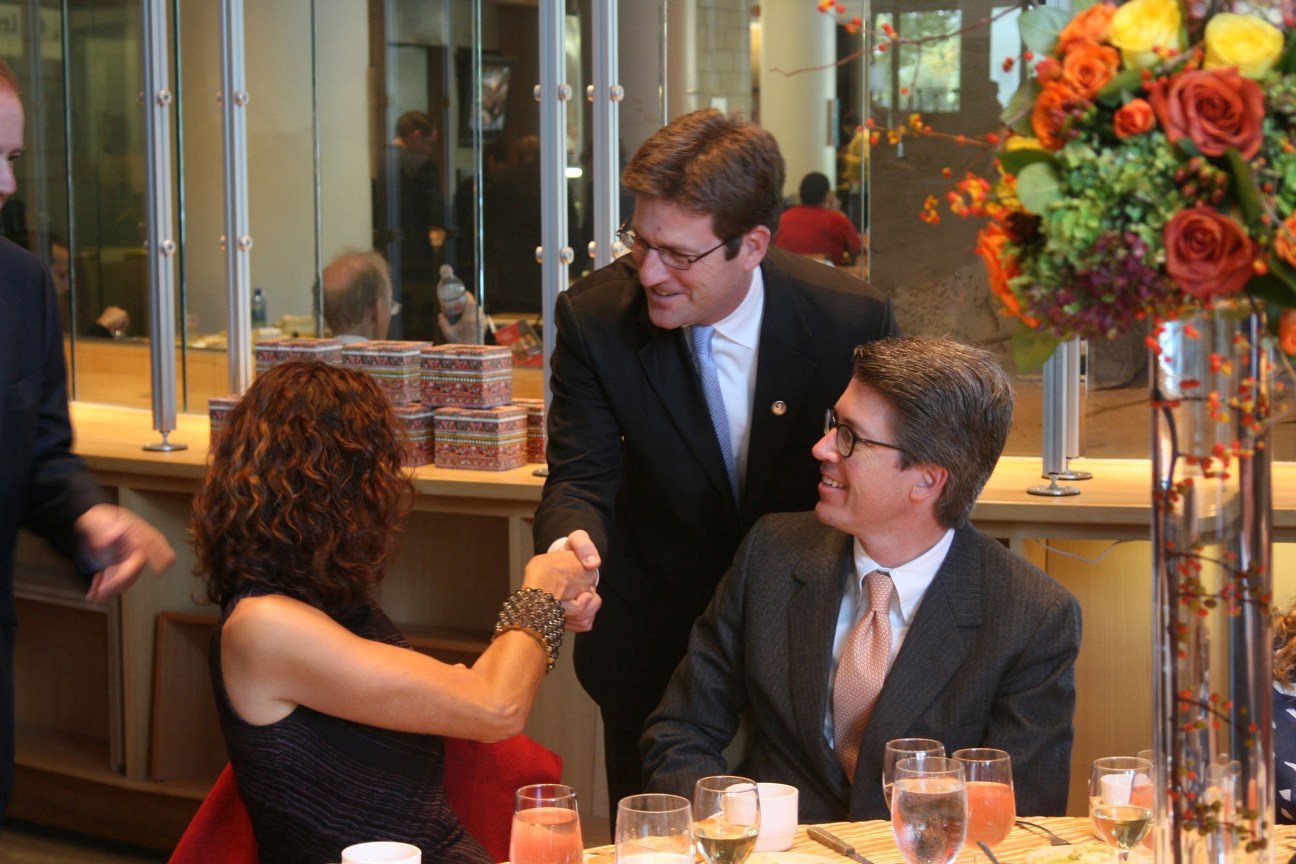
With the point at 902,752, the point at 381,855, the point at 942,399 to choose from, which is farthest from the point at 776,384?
the point at 381,855

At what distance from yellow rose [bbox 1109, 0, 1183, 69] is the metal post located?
2.46 meters

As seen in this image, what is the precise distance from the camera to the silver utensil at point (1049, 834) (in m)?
1.84

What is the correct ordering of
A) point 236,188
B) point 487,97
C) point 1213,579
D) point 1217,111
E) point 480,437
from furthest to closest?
point 487,97 < point 236,188 < point 480,437 < point 1213,579 < point 1217,111

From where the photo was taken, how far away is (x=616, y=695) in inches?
117

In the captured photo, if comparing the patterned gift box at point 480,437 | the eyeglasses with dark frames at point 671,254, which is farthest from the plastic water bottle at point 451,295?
the eyeglasses with dark frames at point 671,254

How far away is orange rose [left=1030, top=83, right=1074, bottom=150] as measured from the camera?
131 centimetres

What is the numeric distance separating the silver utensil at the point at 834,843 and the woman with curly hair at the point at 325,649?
0.54m

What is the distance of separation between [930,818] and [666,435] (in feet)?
4.19

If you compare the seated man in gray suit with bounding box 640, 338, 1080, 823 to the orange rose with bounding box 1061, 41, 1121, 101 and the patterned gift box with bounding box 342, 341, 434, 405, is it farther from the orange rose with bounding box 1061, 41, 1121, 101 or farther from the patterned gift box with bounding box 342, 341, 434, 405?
the patterned gift box with bounding box 342, 341, 434, 405

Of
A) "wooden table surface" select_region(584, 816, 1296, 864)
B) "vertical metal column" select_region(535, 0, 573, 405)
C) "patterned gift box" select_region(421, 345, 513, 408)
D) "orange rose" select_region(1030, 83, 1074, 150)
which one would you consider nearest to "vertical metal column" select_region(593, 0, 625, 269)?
"vertical metal column" select_region(535, 0, 573, 405)

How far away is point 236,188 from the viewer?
4594 mm

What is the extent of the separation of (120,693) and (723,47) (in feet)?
8.61

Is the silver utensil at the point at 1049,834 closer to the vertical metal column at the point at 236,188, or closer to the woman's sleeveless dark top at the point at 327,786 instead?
the woman's sleeveless dark top at the point at 327,786

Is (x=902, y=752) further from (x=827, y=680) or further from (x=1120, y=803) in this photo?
(x=827, y=680)
